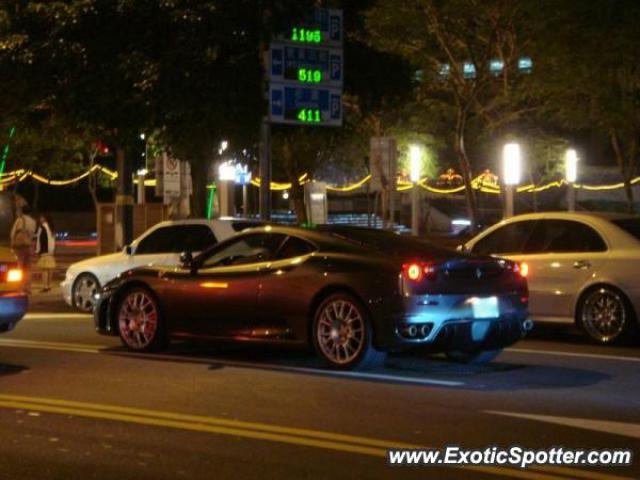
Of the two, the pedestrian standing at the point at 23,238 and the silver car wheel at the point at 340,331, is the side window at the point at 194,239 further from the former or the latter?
the silver car wheel at the point at 340,331

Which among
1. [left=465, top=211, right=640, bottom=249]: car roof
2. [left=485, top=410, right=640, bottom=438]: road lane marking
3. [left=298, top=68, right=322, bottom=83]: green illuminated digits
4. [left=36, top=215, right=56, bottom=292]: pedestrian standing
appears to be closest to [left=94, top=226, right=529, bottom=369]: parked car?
[left=485, top=410, right=640, bottom=438]: road lane marking

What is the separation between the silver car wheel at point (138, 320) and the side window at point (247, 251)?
828 mm

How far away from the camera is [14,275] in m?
11.5

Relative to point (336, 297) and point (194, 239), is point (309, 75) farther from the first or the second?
point (336, 297)

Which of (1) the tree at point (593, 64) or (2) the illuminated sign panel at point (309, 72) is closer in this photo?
(1) the tree at point (593, 64)

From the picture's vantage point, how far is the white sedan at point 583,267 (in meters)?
13.0

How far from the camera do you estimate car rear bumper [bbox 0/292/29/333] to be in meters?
11.3

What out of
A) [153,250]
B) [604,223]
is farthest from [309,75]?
[604,223]

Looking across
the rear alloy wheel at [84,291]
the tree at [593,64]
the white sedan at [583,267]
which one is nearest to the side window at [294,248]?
the white sedan at [583,267]

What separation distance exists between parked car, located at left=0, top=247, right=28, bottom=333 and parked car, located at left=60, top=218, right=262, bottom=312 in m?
4.41

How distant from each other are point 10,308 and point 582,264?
21.4 ft

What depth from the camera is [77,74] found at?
18.5m

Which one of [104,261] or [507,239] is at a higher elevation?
[507,239]

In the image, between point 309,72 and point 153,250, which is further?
point 309,72
